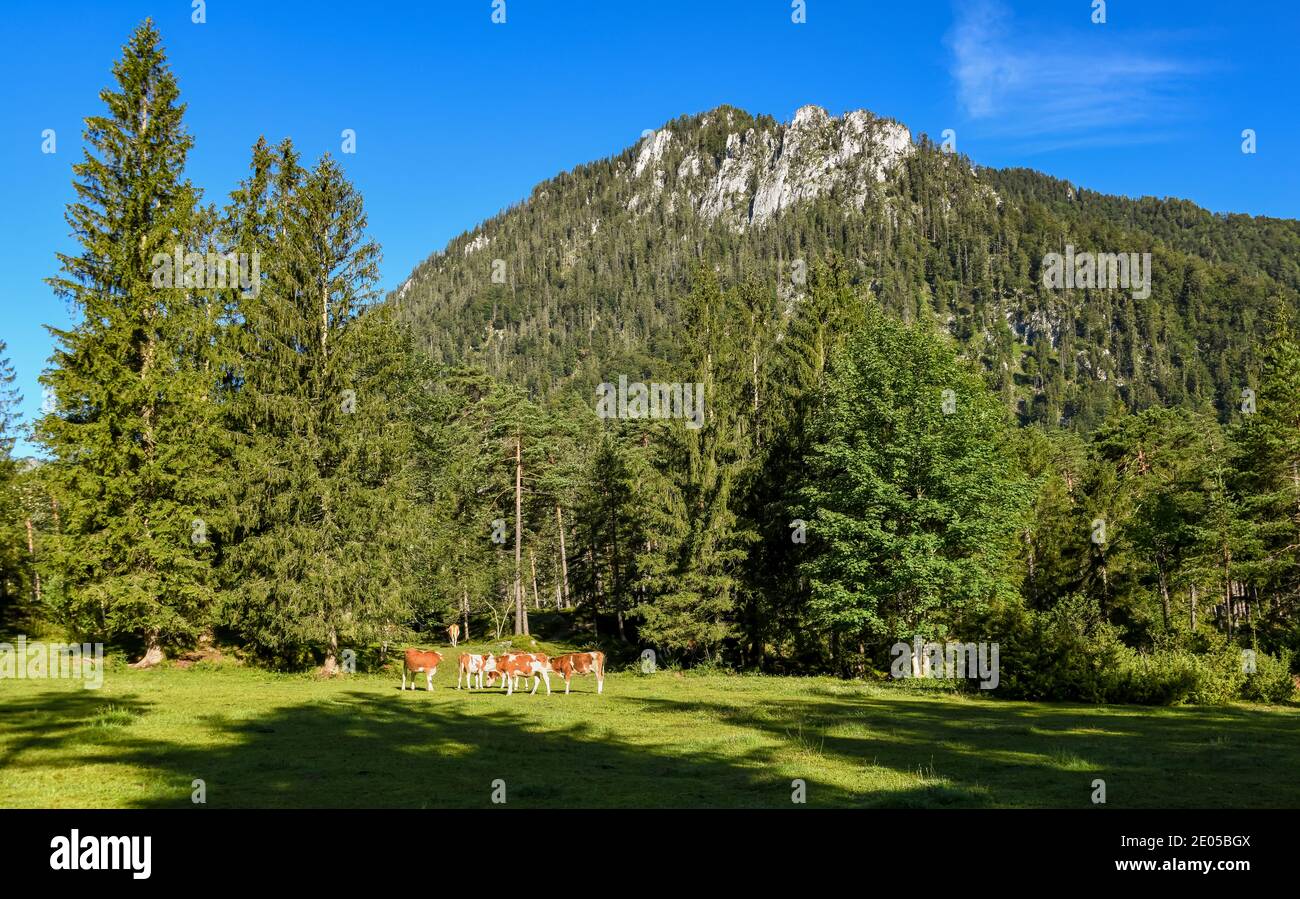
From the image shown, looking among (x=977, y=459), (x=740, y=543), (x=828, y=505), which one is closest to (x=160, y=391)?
(x=740, y=543)

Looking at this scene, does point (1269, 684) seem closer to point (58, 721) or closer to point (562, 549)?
point (58, 721)

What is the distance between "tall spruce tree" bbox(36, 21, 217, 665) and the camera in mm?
29078

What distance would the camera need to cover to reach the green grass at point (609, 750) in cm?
1058

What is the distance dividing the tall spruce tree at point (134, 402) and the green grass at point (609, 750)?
6506 mm

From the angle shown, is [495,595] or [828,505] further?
[495,595]

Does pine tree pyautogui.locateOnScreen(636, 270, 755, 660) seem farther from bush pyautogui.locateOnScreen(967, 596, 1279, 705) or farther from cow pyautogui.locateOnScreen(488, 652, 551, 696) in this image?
bush pyautogui.locateOnScreen(967, 596, 1279, 705)

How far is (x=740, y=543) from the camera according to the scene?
125 ft

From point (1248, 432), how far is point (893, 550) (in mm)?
25485

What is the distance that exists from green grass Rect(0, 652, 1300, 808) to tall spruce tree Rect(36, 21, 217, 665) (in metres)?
6.51

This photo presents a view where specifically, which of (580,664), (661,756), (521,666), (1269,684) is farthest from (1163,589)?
(661,756)

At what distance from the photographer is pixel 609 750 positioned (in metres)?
14.9

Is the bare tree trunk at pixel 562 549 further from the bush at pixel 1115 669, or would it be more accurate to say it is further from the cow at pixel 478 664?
the bush at pixel 1115 669
